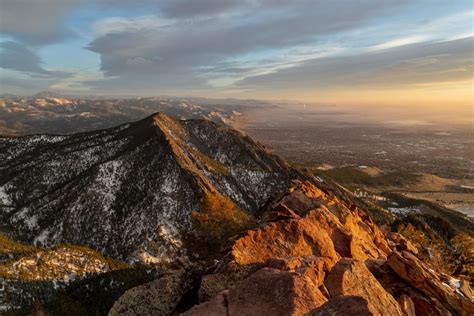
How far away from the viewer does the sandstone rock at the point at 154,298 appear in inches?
1300

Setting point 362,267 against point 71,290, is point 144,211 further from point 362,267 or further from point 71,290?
point 362,267

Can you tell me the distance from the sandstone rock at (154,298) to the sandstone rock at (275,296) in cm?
1031

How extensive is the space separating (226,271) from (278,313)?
926 cm

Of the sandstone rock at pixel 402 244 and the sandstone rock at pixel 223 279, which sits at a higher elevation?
the sandstone rock at pixel 223 279

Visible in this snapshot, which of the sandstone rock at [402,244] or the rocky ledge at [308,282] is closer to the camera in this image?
the rocky ledge at [308,282]

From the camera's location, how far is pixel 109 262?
111 meters

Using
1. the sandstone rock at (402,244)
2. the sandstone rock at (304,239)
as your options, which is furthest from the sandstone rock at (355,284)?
the sandstone rock at (402,244)

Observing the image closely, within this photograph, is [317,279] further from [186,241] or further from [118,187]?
[118,187]

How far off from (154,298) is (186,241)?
3722cm

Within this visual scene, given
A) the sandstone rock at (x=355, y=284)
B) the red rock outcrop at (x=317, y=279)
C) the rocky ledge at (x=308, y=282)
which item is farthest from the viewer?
the sandstone rock at (x=355, y=284)

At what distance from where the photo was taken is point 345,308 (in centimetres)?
2095

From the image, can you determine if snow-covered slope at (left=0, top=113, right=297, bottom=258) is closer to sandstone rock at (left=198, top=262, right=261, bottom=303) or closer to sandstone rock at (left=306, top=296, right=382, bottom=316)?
sandstone rock at (left=198, top=262, right=261, bottom=303)

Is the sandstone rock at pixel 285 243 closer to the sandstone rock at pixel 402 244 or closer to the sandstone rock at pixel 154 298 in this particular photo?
the sandstone rock at pixel 154 298

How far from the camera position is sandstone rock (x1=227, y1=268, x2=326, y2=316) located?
23547 millimetres
